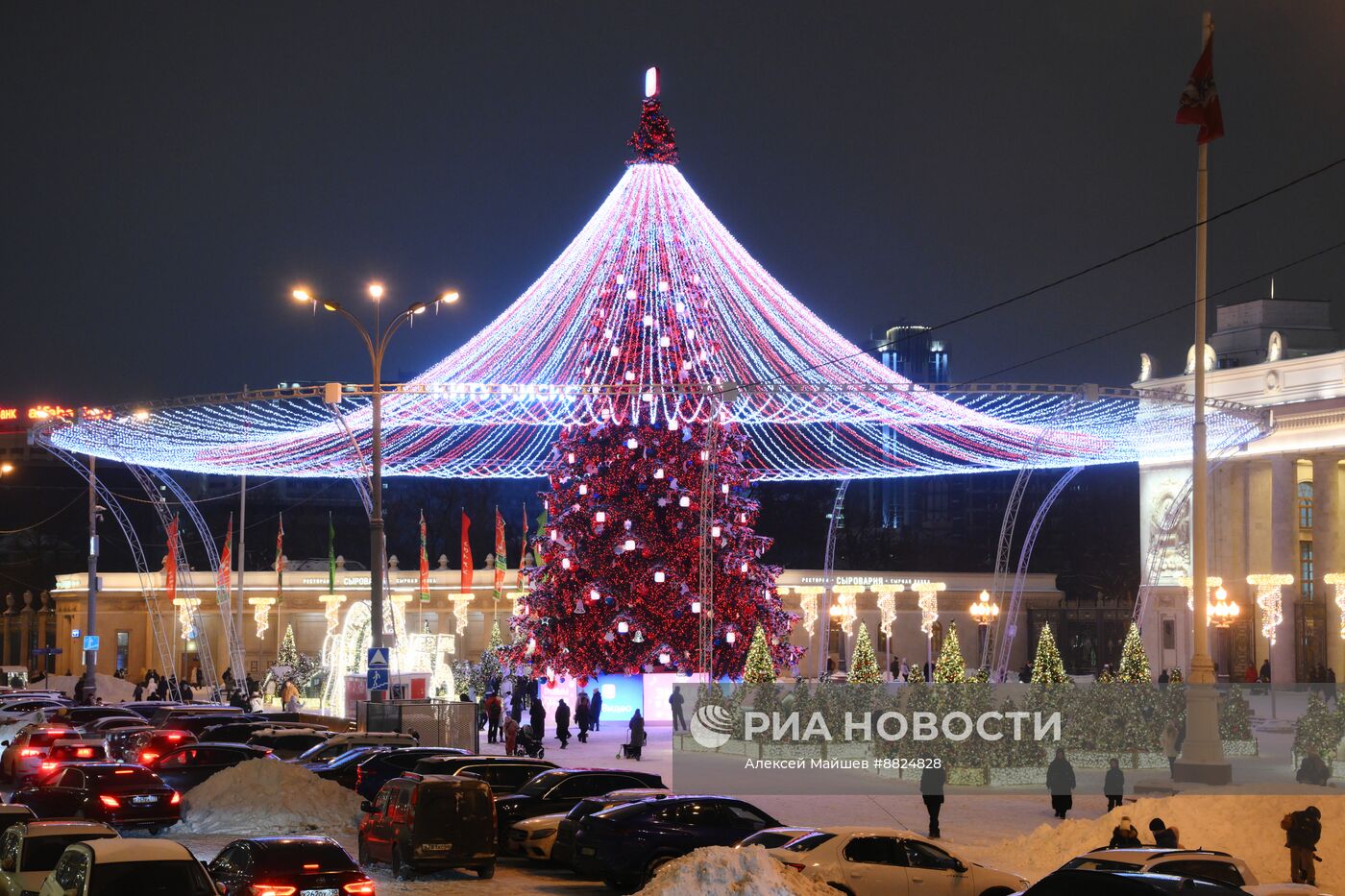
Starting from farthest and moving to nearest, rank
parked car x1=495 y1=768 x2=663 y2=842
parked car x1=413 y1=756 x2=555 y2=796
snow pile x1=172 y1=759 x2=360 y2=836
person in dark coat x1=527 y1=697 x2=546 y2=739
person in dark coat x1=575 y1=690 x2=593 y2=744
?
1. person in dark coat x1=575 y1=690 x2=593 y2=744
2. person in dark coat x1=527 y1=697 x2=546 y2=739
3. parked car x1=413 y1=756 x2=555 y2=796
4. snow pile x1=172 y1=759 x2=360 y2=836
5. parked car x1=495 y1=768 x2=663 y2=842

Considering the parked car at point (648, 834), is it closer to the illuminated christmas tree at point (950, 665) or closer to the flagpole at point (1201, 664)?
the flagpole at point (1201, 664)

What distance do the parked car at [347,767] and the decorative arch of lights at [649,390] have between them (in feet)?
22.6

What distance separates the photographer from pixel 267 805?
22406 millimetres

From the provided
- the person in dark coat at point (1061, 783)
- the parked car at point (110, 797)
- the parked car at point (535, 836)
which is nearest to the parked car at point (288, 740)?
the parked car at point (110, 797)

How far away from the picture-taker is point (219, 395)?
3195cm

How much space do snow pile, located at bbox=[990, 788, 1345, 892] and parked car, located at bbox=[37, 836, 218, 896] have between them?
871 cm

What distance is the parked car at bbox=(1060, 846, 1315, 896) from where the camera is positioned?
529 inches

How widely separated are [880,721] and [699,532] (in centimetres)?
1356

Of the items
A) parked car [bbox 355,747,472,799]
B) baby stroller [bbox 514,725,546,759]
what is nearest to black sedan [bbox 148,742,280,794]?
parked car [bbox 355,747,472,799]

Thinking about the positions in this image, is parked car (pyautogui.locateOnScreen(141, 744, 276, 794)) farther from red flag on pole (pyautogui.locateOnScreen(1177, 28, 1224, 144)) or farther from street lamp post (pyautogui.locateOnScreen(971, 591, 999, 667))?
street lamp post (pyautogui.locateOnScreen(971, 591, 999, 667))

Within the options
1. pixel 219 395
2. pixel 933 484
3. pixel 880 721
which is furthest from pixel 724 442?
pixel 933 484

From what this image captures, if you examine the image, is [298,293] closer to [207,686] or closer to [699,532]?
[699,532]

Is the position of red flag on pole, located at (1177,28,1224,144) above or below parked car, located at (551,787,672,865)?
above

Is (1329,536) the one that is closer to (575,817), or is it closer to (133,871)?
(575,817)
